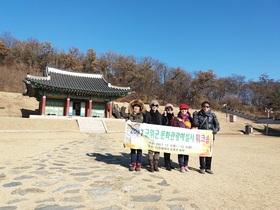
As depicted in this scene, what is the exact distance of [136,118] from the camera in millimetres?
5863

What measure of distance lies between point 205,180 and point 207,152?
3.32 feet

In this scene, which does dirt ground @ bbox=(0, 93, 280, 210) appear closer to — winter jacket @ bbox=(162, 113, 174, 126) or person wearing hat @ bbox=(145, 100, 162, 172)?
person wearing hat @ bbox=(145, 100, 162, 172)

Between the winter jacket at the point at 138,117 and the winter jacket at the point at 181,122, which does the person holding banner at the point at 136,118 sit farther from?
the winter jacket at the point at 181,122

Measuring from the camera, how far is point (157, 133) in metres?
5.58

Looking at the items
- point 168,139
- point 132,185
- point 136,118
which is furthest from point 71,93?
point 132,185

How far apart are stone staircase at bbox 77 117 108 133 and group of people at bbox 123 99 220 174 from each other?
13.3 meters

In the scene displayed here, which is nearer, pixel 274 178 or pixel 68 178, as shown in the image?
pixel 68 178

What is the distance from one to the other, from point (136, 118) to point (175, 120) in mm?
1035

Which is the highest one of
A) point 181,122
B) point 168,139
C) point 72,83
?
point 72,83

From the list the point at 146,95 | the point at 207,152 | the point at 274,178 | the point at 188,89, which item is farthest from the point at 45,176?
the point at 188,89

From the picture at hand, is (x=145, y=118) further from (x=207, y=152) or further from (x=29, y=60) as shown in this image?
(x=29, y=60)

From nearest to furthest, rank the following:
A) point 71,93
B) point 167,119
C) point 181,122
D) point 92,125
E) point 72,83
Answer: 1. point 181,122
2. point 167,119
3. point 92,125
4. point 71,93
5. point 72,83

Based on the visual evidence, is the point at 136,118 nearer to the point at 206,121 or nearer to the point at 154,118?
the point at 154,118

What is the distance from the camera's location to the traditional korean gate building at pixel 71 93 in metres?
22.0
